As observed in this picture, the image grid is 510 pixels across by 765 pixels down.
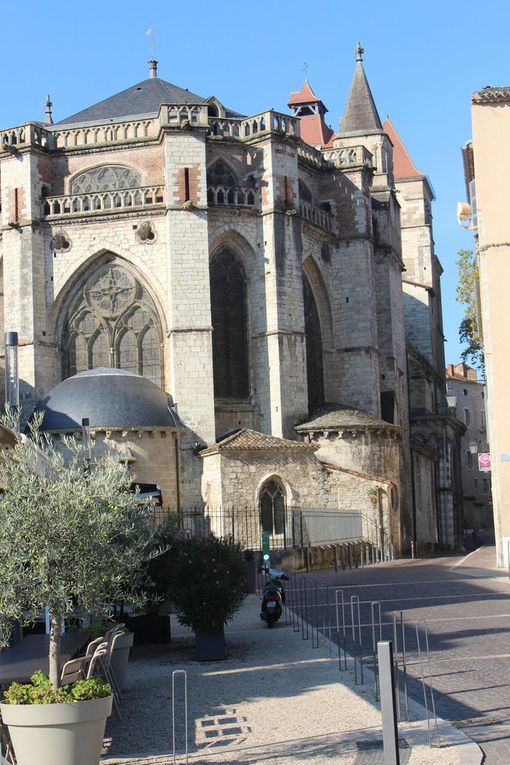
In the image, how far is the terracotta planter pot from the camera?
47.8ft

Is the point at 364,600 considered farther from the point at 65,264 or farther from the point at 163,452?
the point at 65,264

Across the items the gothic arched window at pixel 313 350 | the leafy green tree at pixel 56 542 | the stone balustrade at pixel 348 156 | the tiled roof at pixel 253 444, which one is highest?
the stone balustrade at pixel 348 156

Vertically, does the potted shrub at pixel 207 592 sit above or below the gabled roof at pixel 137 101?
below

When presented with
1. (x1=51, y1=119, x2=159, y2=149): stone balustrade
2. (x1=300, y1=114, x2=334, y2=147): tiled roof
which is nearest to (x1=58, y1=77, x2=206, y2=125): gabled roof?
(x1=51, y1=119, x2=159, y2=149): stone balustrade

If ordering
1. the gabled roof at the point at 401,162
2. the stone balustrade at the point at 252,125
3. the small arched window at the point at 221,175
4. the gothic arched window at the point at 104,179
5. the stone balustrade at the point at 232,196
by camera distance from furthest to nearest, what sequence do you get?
the gabled roof at the point at 401,162
the gothic arched window at the point at 104,179
the small arched window at the point at 221,175
the stone balustrade at the point at 252,125
the stone balustrade at the point at 232,196

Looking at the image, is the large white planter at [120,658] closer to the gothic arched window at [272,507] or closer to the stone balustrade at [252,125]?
the gothic arched window at [272,507]

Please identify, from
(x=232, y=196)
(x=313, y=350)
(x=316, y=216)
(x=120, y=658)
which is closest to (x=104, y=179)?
(x=232, y=196)

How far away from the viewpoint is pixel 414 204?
6531 cm

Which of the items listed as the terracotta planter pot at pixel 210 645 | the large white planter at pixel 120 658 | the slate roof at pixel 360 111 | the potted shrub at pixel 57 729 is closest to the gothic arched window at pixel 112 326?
the slate roof at pixel 360 111

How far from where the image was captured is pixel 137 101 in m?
43.2

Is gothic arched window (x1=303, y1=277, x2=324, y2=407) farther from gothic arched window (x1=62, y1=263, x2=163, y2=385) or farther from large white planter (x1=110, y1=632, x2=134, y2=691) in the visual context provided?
large white planter (x1=110, y1=632, x2=134, y2=691)

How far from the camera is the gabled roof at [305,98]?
78.6 m

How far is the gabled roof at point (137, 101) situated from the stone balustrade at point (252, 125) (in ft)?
11.0

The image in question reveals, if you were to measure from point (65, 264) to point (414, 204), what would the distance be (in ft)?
103
